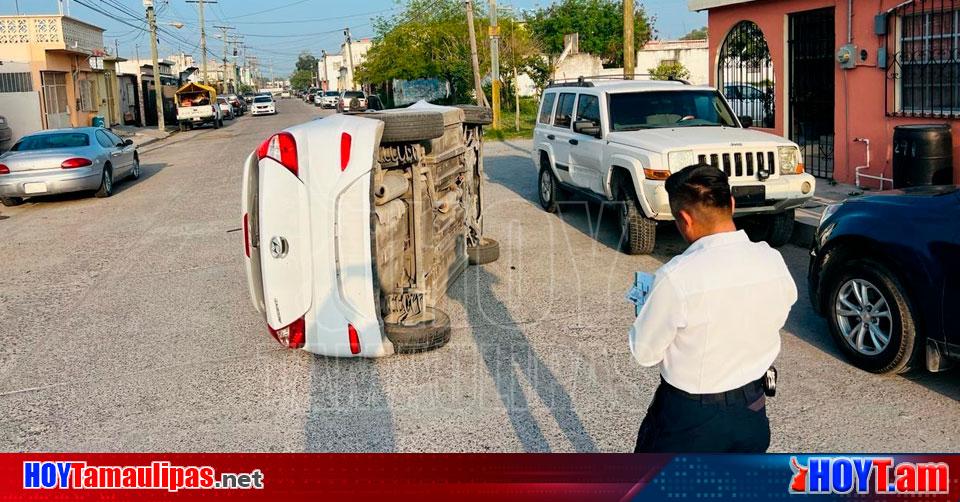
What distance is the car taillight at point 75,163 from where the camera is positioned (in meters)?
17.6

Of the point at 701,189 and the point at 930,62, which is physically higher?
the point at 930,62

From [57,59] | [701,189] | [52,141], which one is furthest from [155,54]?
[701,189]

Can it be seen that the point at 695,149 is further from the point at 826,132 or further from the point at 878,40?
the point at 826,132

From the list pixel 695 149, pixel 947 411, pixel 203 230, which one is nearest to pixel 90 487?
pixel 947 411

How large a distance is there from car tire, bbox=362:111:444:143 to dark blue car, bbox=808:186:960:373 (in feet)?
9.49

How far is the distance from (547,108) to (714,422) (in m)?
11.2

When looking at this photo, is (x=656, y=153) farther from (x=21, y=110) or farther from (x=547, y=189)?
(x=21, y=110)

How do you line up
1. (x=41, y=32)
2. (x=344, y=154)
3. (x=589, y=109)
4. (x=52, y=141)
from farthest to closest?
(x=41, y=32)
(x=52, y=141)
(x=589, y=109)
(x=344, y=154)

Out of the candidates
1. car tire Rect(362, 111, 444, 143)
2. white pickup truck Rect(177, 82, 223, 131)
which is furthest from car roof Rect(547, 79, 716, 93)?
white pickup truck Rect(177, 82, 223, 131)

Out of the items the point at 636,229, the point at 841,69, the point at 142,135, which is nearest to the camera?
the point at 636,229

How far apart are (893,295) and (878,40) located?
8723mm

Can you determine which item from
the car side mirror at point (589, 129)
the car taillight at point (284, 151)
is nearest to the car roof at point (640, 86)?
the car side mirror at point (589, 129)

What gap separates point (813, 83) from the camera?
15.7 m

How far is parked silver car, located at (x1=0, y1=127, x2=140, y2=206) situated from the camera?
683 inches
